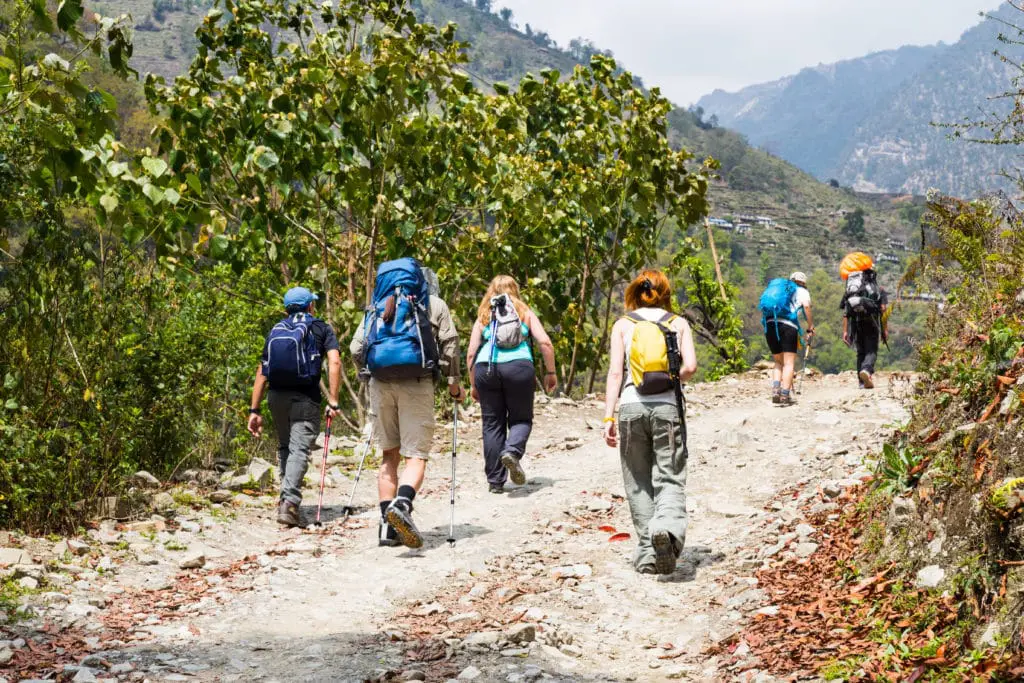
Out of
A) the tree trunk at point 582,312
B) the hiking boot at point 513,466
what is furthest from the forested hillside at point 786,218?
the hiking boot at point 513,466

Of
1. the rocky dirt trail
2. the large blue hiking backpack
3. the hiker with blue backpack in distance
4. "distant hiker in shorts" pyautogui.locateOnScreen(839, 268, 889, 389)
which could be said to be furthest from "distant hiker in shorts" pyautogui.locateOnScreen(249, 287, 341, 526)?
"distant hiker in shorts" pyautogui.locateOnScreen(839, 268, 889, 389)

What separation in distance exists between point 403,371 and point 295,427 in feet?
5.35

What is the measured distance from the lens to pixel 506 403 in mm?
8570

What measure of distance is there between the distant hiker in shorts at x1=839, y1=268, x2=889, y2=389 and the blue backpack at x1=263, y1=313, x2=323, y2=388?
24.4 ft

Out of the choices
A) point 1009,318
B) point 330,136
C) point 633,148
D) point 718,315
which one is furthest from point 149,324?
point 718,315

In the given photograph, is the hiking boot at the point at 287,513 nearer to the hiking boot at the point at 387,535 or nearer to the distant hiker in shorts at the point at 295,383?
the distant hiker in shorts at the point at 295,383

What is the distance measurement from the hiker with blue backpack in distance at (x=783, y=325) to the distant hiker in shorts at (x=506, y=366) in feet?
17.1

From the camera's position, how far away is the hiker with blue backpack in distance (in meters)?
12.5

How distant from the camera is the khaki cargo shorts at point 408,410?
6797mm

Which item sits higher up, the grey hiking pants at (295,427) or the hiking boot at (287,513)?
the grey hiking pants at (295,427)

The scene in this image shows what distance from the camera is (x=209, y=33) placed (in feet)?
38.0

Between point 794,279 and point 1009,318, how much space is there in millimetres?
7880

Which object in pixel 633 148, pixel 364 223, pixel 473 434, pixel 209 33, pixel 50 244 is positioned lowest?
pixel 473 434

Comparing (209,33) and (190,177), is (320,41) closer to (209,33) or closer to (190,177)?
(209,33)
